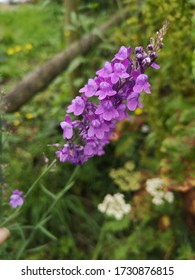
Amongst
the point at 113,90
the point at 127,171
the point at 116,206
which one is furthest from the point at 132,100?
the point at 127,171

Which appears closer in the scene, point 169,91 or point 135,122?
point 135,122

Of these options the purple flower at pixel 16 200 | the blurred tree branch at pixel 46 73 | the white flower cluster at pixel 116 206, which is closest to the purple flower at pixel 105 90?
the purple flower at pixel 16 200

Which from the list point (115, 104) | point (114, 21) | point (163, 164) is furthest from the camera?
point (114, 21)

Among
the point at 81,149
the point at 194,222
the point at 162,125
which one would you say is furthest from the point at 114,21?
the point at 81,149

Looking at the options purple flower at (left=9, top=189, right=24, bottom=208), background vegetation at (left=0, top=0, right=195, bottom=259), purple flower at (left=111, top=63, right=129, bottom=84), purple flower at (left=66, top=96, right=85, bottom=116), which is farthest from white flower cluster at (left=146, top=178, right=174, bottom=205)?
purple flower at (left=111, top=63, right=129, bottom=84)

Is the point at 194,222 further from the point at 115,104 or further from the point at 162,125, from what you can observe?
the point at 115,104

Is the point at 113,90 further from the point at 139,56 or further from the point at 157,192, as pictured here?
the point at 157,192
